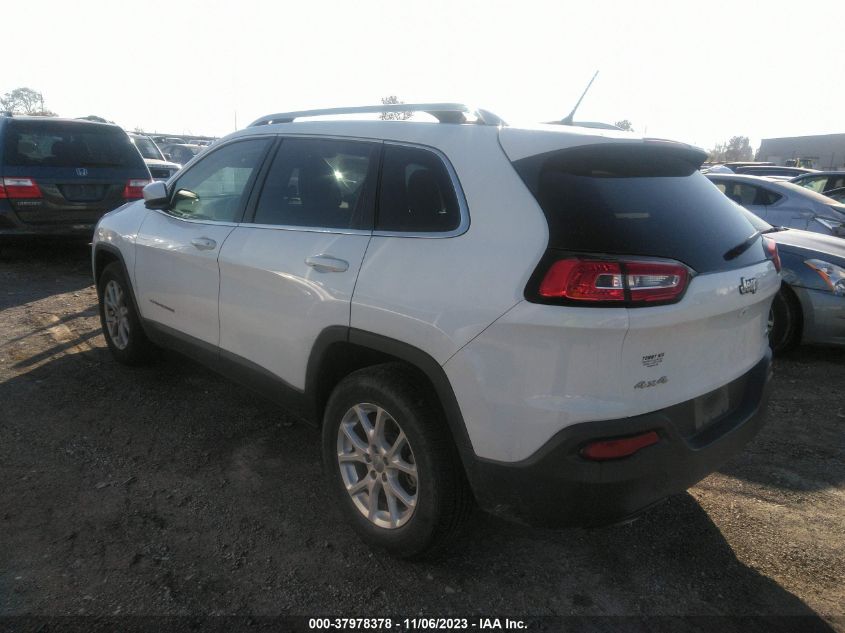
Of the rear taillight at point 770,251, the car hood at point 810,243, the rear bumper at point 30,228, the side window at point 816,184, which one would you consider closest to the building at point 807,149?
the side window at point 816,184

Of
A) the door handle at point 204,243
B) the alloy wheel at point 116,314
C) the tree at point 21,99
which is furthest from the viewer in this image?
the tree at point 21,99

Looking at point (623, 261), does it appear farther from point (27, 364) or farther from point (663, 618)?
point (27, 364)

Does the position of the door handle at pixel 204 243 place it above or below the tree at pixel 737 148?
above

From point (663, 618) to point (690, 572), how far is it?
344 millimetres

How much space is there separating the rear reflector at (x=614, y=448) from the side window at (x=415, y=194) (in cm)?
92

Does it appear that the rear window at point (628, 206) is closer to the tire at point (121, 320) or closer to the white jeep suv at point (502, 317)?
the white jeep suv at point (502, 317)

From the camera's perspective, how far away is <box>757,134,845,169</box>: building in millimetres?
64938

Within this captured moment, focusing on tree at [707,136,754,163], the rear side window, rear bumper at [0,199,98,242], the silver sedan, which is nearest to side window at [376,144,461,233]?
the silver sedan

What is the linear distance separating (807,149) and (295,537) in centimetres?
7953

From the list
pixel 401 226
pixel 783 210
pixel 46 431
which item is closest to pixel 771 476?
pixel 401 226

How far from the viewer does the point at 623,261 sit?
6.96ft

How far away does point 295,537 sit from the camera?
115 inches

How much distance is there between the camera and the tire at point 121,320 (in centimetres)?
469

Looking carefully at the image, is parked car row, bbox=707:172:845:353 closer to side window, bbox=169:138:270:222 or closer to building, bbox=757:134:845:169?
side window, bbox=169:138:270:222
